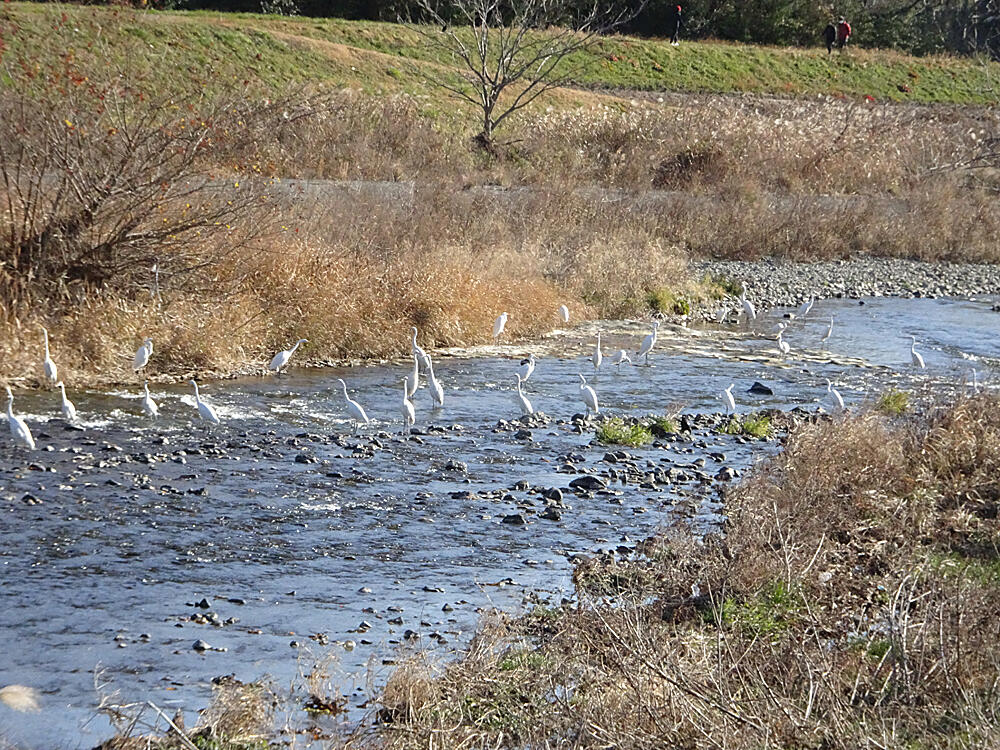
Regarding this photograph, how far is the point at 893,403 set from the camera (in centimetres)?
1288

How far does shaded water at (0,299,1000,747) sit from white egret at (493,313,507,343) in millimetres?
1091

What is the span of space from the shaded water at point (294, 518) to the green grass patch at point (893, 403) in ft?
3.30

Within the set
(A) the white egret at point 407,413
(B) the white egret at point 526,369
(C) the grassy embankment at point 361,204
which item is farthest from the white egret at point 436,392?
(C) the grassy embankment at point 361,204

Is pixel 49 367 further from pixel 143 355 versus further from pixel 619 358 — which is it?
pixel 619 358

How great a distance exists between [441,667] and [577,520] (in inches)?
129

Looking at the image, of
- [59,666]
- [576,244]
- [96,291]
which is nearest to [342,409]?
[96,291]

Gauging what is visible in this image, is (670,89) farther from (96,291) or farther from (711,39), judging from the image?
(96,291)

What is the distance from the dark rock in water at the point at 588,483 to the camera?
10267 millimetres

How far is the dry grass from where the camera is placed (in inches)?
197

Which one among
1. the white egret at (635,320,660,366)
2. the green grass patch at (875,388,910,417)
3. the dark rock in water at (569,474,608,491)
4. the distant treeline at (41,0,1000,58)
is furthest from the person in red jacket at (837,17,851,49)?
the dark rock in water at (569,474,608,491)

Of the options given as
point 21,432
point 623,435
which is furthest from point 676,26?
point 21,432

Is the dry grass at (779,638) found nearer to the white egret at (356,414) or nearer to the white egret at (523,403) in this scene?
the white egret at (523,403)

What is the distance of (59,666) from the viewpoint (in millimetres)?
6422

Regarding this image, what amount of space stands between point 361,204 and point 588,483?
34.2ft
